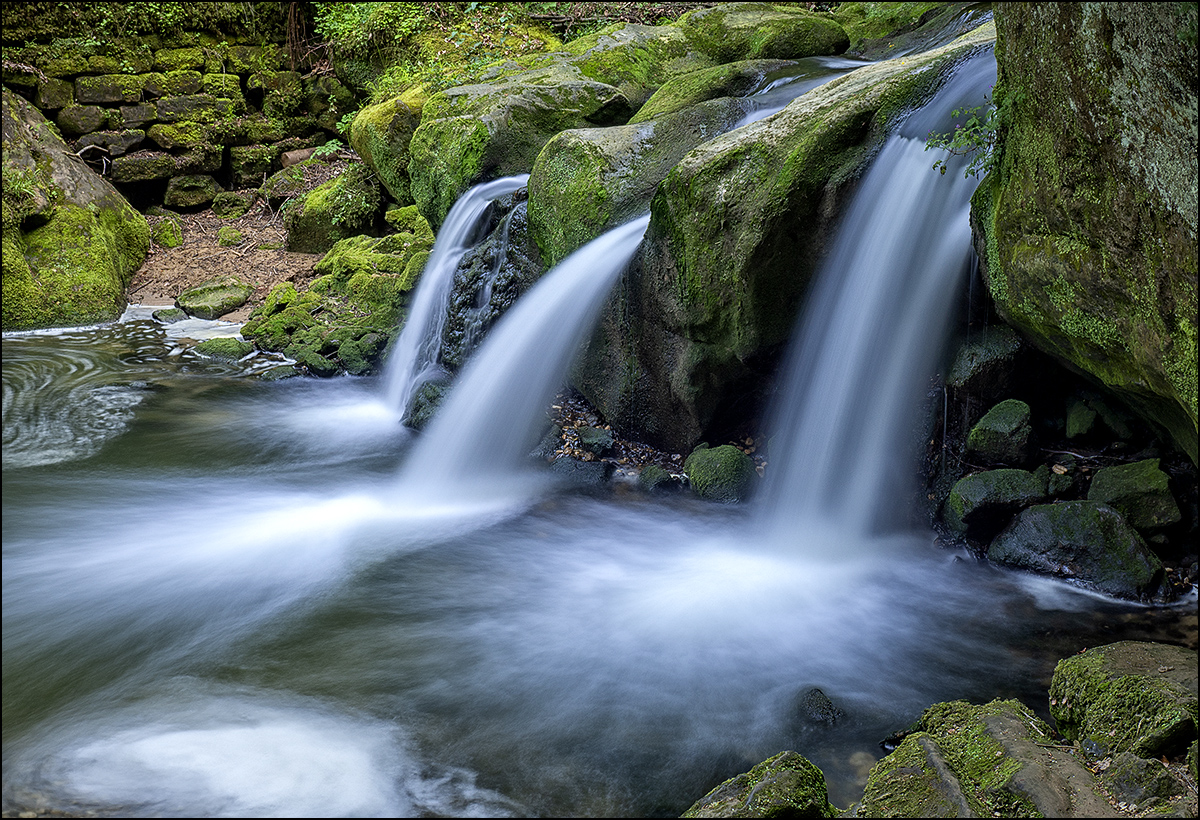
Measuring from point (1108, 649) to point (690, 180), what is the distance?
3748mm

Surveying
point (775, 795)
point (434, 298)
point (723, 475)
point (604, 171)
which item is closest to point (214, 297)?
point (434, 298)

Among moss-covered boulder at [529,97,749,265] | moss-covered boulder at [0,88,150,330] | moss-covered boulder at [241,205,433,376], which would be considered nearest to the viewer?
moss-covered boulder at [529,97,749,265]

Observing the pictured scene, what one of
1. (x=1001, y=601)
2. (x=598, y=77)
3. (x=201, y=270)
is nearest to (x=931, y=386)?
(x=1001, y=601)

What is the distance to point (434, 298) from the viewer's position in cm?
812

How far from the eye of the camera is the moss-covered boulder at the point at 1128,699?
7.86 ft

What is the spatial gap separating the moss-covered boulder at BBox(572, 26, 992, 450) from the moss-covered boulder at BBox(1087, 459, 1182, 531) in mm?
2102

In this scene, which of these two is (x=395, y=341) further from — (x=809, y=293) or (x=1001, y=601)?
(x=1001, y=601)

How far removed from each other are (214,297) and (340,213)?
2.37m

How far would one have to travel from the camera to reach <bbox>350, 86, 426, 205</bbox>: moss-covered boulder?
33.3 ft

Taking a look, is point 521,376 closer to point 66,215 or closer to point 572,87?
point 572,87

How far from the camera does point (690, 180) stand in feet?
17.5

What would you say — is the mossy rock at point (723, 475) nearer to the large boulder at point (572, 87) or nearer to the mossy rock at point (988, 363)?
the mossy rock at point (988, 363)

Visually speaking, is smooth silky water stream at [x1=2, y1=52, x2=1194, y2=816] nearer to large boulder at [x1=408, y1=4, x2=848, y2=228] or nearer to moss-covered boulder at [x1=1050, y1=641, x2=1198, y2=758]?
moss-covered boulder at [x1=1050, y1=641, x2=1198, y2=758]

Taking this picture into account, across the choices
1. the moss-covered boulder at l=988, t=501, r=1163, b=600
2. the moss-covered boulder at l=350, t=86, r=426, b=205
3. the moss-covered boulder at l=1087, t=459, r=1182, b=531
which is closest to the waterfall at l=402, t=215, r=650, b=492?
the moss-covered boulder at l=988, t=501, r=1163, b=600
